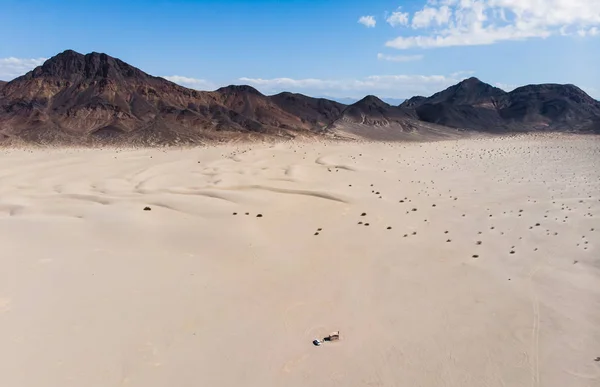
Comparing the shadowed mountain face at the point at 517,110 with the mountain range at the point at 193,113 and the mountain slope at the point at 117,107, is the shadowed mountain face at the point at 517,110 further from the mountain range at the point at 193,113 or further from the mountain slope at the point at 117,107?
the mountain slope at the point at 117,107

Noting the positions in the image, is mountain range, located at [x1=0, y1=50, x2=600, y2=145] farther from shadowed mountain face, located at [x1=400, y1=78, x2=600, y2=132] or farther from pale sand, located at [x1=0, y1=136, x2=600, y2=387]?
pale sand, located at [x1=0, y1=136, x2=600, y2=387]

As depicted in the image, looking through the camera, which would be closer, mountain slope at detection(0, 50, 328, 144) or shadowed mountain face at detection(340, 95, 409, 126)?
mountain slope at detection(0, 50, 328, 144)

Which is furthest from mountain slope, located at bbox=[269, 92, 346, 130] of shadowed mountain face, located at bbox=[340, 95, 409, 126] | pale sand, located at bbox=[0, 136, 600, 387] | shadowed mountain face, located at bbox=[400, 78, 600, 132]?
pale sand, located at bbox=[0, 136, 600, 387]

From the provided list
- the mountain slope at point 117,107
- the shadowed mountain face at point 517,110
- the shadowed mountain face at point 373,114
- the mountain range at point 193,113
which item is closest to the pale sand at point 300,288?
the mountain slope at point 117,107

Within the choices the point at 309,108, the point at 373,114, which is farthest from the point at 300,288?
the point at 309,108

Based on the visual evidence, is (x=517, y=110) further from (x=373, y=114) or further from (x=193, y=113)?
(x=193, y=113)

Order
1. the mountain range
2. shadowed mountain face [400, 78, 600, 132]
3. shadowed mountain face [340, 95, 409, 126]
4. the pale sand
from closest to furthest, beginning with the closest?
the pale sand → the mountain range → shadowed mountain face [340, 95, 409, 126] → shadowed mountain face [400, 78, 600, 132]
